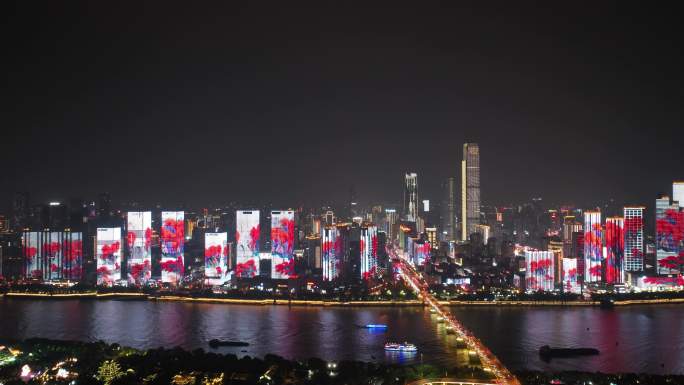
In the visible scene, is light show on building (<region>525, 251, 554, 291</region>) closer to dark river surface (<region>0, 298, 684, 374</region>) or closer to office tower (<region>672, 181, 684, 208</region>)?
dark river surface (<region>0, 298, 684, 374</region>)


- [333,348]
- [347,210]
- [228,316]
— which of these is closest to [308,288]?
[228,316]

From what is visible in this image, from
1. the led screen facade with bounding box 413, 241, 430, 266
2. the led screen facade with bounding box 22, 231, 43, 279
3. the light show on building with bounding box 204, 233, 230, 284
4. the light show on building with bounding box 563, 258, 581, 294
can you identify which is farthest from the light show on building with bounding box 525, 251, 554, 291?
the led screen facade with bounding box 22, 231, 43, 279

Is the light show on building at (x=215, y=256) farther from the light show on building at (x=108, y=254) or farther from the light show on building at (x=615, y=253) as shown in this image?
the light show on building at (x=615, y=253)

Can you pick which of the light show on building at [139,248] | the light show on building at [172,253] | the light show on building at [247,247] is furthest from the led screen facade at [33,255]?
the light show on building at [247,247]

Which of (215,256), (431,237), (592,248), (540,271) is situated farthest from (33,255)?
(431,237)

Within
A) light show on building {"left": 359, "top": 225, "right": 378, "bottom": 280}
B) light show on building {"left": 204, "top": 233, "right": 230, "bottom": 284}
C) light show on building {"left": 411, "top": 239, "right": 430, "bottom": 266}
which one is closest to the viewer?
light show on building {"left": 204, "top": 233, "right": 230, "bottom": 284}

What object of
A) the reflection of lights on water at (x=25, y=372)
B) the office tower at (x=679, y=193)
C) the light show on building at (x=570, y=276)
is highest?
the office tower at (x=679, y=193)
